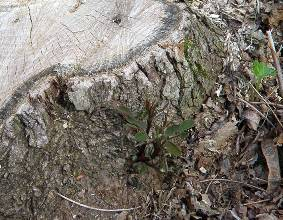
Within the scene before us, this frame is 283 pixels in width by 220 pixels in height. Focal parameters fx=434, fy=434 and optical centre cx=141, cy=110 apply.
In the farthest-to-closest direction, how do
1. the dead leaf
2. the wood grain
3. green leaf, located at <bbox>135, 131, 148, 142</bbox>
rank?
the dead leaf → the wood grain → green leaf, located at <bbox>135, 131, 148, 142</bbox>

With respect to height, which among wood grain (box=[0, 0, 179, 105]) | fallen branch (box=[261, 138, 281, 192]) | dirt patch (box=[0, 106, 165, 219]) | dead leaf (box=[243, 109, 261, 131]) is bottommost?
fallen branch (box=[261, 138, 281, 192])

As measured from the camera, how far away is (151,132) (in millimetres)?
1836

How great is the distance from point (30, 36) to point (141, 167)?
2.37ft

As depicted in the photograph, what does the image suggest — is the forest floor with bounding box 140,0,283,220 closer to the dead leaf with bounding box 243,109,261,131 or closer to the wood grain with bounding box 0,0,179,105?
the dead leaf with bounding box 243,109,261,131

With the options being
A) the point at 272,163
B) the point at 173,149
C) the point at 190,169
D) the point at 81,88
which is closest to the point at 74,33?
the point at 81,88

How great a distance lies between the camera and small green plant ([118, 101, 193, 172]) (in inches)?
64.9

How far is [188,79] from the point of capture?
1.89 metres

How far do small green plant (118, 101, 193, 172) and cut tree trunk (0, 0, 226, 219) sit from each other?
6 cm

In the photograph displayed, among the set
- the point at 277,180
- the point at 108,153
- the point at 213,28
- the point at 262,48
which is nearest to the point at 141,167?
the point at 108,153

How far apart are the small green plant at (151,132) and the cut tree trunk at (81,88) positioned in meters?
0.06

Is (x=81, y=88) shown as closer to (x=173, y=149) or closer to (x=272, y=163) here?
(x=173, y=149)

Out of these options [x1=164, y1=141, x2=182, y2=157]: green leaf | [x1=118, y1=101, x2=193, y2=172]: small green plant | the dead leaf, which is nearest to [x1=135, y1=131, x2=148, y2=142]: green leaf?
[x1=118, y1=101, x2=193, y2=172]: small green plant

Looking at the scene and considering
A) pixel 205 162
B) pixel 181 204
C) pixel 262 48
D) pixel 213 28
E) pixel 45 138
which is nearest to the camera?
pixel 45 138

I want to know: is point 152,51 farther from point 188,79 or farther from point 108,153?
point 108,153
